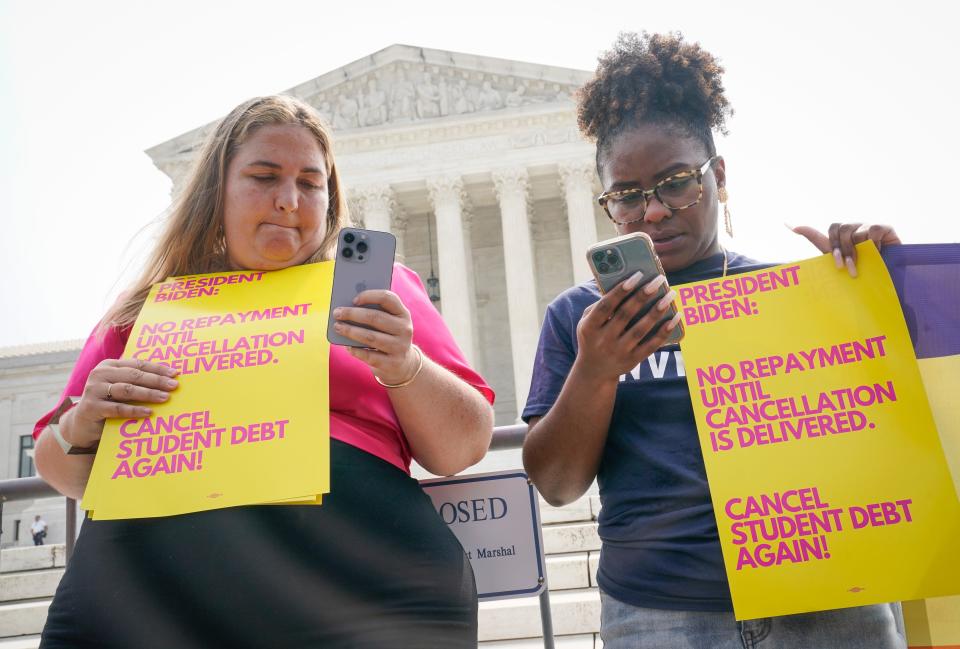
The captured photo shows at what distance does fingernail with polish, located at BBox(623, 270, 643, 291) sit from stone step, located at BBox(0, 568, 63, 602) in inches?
285

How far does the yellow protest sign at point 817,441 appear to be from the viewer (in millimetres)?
1791

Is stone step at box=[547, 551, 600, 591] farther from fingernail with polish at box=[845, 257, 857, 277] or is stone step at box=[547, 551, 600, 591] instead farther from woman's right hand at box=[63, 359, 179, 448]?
woman's right hand at box=[63, 359, 179, 448]

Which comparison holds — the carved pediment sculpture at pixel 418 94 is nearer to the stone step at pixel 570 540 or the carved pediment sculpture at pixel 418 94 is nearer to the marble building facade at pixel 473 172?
the marble building facade at pixel 473 172

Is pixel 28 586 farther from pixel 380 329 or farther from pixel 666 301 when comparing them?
pixel 666 301

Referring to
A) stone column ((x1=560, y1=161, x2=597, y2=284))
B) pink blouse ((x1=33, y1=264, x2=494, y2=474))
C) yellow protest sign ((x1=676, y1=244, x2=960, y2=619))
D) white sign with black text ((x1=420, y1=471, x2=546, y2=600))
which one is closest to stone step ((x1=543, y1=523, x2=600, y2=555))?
white sign with black text ((x1=420, y1=471, x2=546, y2=600))

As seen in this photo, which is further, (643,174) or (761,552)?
(643,174)

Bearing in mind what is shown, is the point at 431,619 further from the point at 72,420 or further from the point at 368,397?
the point at 72,420

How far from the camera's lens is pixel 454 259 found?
2745 cm

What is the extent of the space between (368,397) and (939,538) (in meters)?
1.54

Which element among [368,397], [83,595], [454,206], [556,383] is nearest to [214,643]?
[83,595]

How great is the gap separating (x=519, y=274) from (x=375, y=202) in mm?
6632

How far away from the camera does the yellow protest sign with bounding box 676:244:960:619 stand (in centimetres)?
179

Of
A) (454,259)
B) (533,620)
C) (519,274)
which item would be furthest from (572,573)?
(454,259)

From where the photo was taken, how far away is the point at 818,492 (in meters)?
1.87
